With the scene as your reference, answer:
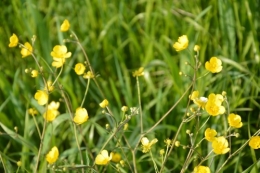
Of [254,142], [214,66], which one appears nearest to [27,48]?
[214,66]

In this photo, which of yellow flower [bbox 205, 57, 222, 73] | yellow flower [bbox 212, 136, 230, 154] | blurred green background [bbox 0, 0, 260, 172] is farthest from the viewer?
blurred green background [bbox 0, 0, 260, 172]

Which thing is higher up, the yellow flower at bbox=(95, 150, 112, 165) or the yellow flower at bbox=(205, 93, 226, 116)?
the yellow flower at bbox=(205, 93, 226, 116)

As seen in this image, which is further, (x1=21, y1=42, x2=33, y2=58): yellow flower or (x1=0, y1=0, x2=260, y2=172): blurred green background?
(x1=0, y1=0, x2=260, y2=172): blurred green background

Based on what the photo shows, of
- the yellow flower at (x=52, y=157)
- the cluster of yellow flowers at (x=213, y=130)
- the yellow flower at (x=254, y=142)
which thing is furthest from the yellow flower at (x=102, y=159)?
the yellow flower at (x=254, y=142)

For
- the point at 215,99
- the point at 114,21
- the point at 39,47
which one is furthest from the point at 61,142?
Result: the point at 215,99

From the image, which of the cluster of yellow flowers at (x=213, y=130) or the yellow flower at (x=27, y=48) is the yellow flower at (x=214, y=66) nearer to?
the cluster of yellow flowers at (x=213, y=130)

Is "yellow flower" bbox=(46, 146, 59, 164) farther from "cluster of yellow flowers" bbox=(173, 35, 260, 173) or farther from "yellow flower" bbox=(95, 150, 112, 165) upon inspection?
"cluster of yellow flowers" bbox=(173, 35, 260, 173)

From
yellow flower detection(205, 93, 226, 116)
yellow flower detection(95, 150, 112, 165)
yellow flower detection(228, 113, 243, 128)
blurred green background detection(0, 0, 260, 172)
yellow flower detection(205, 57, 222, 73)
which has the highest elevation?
yellow flower detection(205, 57, 222, 73)

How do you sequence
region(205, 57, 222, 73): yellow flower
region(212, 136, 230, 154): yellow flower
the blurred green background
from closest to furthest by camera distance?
region(212, 136, 230, 154): yellow flower → region(205, 57, 222, 73): yellow flower → the blurred green background

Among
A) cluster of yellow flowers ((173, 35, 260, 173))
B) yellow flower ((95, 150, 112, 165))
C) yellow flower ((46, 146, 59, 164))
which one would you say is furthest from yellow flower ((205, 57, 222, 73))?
yellow flower ((46, 146, 59, 164))

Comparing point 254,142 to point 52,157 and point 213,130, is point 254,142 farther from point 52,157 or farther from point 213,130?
point 52,157
